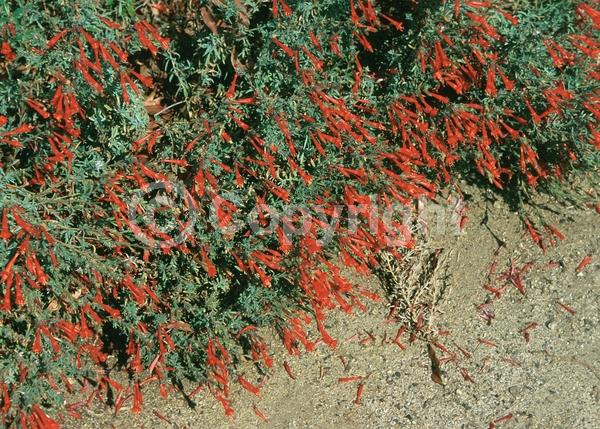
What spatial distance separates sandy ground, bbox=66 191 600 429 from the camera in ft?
14.6

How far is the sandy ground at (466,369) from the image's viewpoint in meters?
4.44

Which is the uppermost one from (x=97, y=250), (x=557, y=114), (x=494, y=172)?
(x=557, y=114)

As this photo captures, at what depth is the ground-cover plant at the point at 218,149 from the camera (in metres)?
3.75

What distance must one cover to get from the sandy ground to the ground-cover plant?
0.24m

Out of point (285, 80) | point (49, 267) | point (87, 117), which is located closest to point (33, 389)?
point (49, 267)

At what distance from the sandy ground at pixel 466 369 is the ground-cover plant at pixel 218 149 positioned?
245 millimetres

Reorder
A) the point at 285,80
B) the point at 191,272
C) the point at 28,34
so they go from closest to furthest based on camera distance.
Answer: the point at 28,34, the point at 285,80, the point at 191,272

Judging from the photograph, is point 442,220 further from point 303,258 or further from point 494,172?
point 303,258

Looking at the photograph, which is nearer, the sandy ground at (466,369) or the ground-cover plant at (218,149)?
the ground-cover plant at (218,149)

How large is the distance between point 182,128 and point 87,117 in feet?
1.48

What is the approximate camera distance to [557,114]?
181 inches

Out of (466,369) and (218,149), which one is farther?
(466,369)

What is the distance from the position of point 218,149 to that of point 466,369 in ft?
6.05

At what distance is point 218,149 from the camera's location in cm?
409
